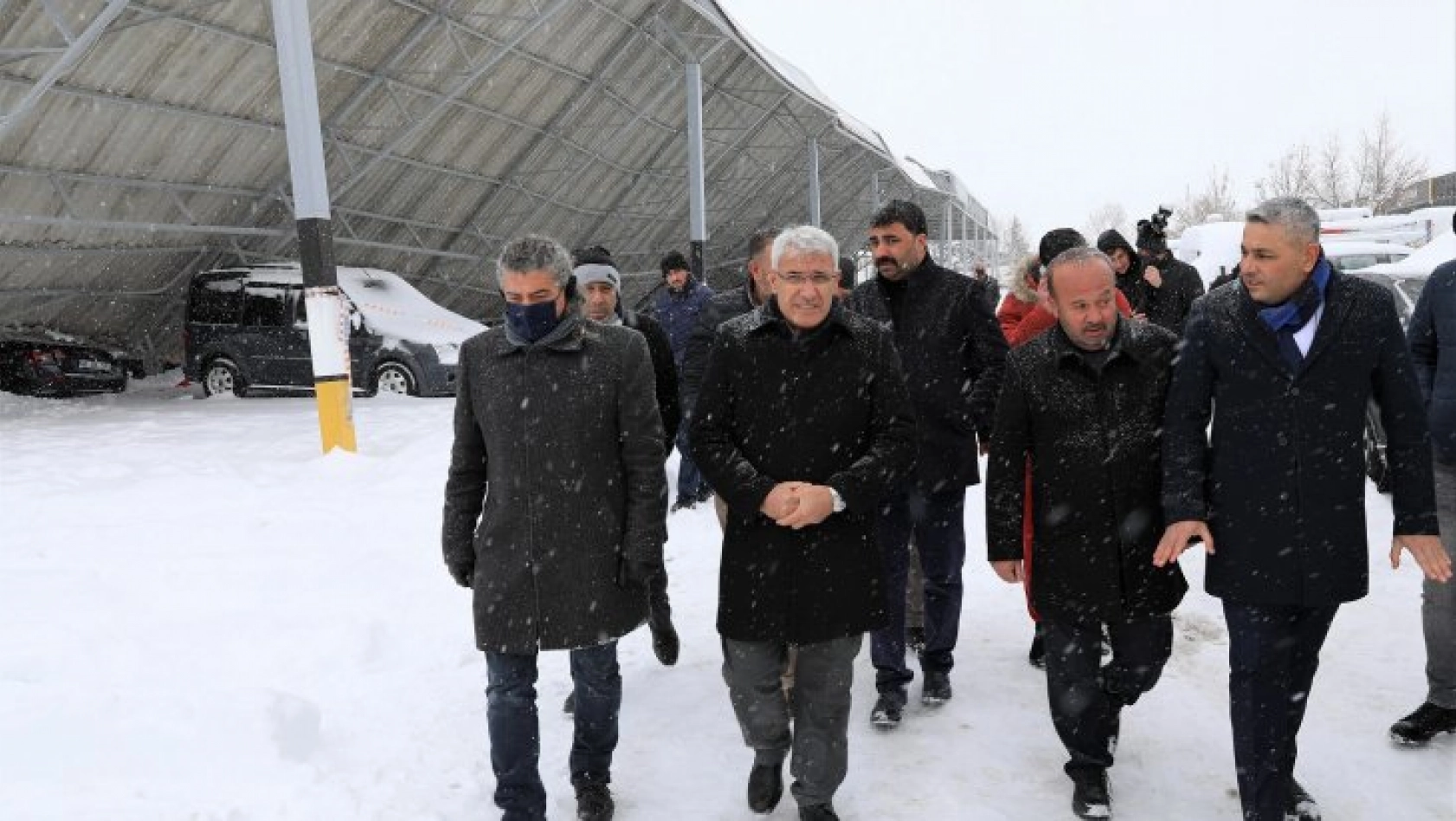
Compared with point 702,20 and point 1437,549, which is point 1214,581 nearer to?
point 1437,549

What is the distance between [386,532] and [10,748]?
3.06m

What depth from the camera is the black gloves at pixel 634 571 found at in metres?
3.18

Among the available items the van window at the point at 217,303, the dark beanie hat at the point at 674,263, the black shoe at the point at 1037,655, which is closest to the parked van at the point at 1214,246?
the dark beanie hat at the point at 674,263

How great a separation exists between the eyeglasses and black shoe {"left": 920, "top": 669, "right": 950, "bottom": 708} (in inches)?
74.6

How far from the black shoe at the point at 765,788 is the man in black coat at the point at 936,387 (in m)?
0.93

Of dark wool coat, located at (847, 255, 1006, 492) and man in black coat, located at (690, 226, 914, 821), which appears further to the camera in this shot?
dark wool coat, located at (847, 255, 1006, 492)

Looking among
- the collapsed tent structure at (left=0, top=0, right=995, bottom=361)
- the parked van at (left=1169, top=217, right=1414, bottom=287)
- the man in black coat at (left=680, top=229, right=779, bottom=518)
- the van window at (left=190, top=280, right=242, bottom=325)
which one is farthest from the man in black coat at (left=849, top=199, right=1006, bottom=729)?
the parked van at (left=1169, top=217, right=1414, bottom=287)

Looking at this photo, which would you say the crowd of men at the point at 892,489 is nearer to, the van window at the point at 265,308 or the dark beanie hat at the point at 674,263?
the dark beanie hat at the point at 674,263

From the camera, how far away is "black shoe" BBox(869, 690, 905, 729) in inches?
156

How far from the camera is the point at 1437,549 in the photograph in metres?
3.03

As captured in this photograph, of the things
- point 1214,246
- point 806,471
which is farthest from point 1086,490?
point 1214,246

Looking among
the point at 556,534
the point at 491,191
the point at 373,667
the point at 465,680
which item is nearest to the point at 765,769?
the point at 556,534

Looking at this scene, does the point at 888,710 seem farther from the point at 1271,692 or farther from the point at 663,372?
the point at 663,372

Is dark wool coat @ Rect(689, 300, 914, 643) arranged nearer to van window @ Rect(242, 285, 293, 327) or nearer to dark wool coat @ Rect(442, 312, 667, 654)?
dark wool coat @ Rect(442, 312, 667, 654)
